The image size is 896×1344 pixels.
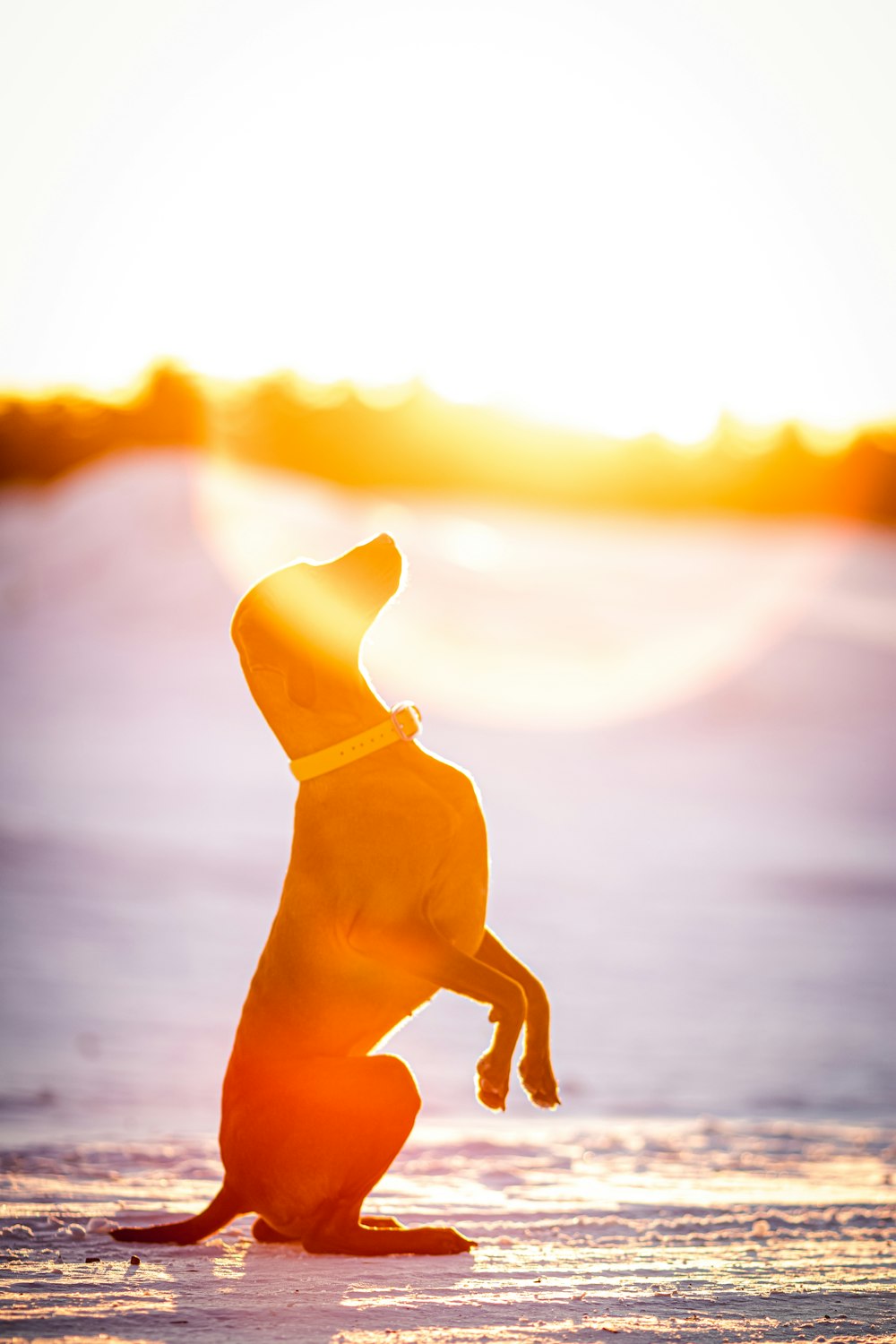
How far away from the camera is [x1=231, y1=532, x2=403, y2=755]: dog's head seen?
3.88 m

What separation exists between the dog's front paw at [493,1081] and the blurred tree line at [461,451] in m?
32.2

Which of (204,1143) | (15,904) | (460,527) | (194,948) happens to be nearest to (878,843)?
(194,948)

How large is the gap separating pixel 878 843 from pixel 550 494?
798 inches

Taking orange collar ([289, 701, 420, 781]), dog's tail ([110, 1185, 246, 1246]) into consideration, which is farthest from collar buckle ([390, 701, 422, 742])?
dog's tail ([110, 1185, 246, 1246])

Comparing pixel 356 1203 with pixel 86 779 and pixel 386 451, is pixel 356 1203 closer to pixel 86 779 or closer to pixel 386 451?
pixel 86 779

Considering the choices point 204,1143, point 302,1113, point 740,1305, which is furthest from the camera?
point 204,1143

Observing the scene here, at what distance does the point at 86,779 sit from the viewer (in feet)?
57.1

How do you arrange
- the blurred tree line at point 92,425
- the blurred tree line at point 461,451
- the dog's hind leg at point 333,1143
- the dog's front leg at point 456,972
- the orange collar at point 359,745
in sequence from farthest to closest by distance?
the blurred tree line at point 92,425, the blurred tree line at point 461,451, the orange collar at point 359,745, the dog's hind leg at point 333,1143, the dog's front leg at point 456,972

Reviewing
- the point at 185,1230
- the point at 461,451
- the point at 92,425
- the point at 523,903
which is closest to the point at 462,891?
the point at 185,1230

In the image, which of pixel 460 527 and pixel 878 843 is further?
pixel 460 527

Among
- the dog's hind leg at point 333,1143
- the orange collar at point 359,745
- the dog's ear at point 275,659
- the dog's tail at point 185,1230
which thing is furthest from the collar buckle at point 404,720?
the dog's tail at point 185,1230

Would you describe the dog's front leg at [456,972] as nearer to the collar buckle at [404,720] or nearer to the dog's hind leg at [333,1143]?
the dog's hind leg at [333,1143]

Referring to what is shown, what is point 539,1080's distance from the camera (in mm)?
3801

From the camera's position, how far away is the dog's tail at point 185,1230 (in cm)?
393
